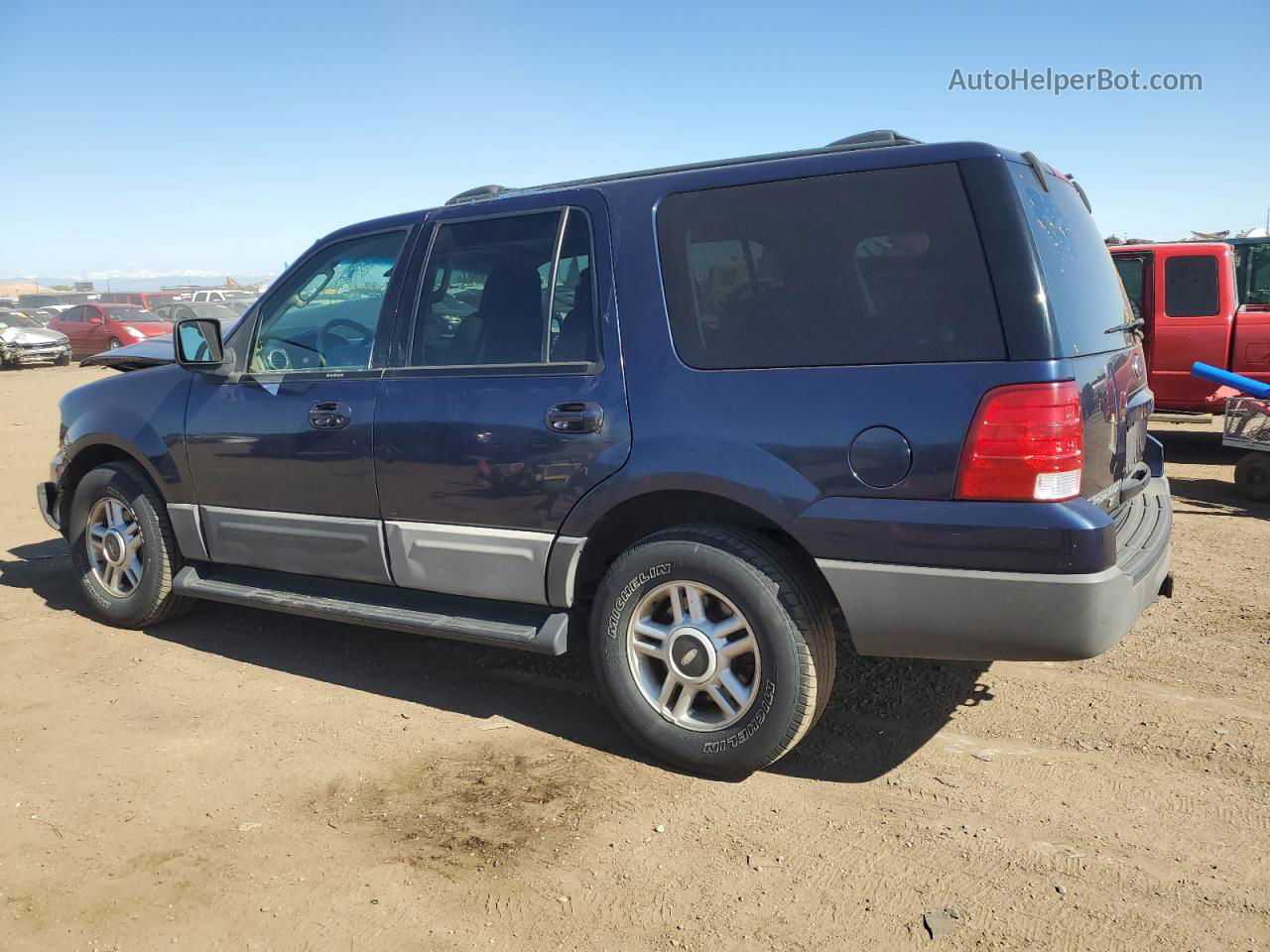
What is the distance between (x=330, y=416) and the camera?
4336mm

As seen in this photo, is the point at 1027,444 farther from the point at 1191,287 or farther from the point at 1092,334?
the point at 1191,287

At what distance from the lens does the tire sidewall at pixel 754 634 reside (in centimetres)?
335

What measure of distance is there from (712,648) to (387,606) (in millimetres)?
1527

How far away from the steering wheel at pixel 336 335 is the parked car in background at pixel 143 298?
31.6m

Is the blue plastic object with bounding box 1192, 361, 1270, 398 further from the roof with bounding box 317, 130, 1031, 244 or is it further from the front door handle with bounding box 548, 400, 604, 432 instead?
the front door handle with bounding box 548, 400, 604, 432

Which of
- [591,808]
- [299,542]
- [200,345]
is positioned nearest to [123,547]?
[200,345]

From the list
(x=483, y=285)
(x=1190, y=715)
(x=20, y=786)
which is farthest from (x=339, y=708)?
(x=1190, y=715)

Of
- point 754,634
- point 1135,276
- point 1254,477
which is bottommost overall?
point 1254,477

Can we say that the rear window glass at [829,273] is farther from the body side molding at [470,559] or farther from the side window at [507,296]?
the body side molding at [470,559]

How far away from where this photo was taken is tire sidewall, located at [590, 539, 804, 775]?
335 centimetres

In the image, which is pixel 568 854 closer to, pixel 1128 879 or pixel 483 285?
pixel 1128 879

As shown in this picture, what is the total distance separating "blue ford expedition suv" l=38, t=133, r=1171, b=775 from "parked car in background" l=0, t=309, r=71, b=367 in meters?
25.6

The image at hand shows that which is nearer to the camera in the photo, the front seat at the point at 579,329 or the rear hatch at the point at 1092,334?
the rear hatch at the point at 1092,334

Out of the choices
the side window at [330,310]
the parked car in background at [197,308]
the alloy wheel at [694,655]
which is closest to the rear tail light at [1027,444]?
the alloy wheel at [694,655]
